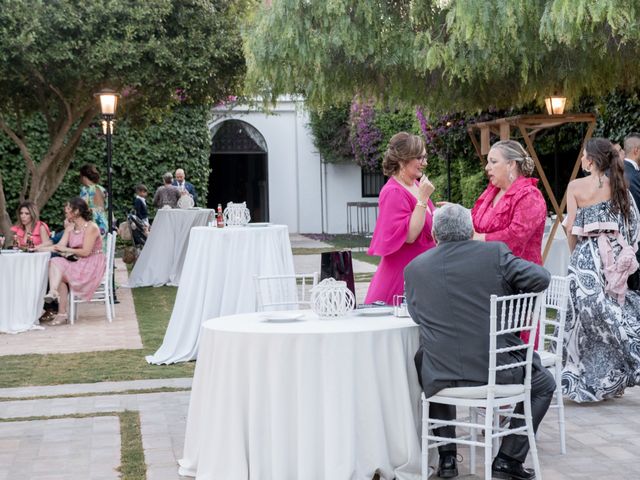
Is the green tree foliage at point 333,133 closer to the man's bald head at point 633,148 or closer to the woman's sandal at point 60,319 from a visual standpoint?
the woman's sandal at point 60,319

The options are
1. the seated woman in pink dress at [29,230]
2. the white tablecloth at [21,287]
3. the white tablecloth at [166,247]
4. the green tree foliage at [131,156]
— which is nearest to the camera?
the white tablecloth at [21,287]

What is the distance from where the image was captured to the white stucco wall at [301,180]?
29.4 meters

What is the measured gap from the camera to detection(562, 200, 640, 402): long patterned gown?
7066 mm

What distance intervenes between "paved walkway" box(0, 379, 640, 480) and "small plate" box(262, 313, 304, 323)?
0.96 m

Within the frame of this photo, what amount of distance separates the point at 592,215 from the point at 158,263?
10.1 meters

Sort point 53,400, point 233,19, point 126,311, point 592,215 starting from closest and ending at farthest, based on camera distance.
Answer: point 592,215 < point 53,400 < point 126,311 < point 233,19

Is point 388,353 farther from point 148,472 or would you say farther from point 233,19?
point 233,19

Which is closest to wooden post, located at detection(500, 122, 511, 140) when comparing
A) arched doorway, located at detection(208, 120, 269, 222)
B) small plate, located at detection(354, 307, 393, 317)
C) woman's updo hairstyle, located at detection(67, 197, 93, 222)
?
woman's updo hairstyle, located at detection(67, 197, 93, 222)

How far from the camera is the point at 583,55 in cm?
1047

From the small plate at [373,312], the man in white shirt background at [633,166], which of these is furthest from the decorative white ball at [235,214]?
the small plate at [373,312]

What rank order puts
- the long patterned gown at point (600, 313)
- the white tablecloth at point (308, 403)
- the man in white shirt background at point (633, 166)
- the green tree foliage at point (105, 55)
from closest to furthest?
1. the white tablecloth at point (308, 403)
2. the long patterned gown at point (600, 313)
3. the man in white shirt background at point (633, 166)
4. the green tree foliage at point (105, 55)

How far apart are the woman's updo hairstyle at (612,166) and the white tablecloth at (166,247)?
9.54m

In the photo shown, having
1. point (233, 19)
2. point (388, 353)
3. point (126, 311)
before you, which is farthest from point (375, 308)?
point (233, 19)

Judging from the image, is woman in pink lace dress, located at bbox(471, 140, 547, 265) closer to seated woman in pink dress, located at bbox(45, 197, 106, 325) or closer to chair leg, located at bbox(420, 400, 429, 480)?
chair leg, located at bbox(420, 400, 429, 480)
